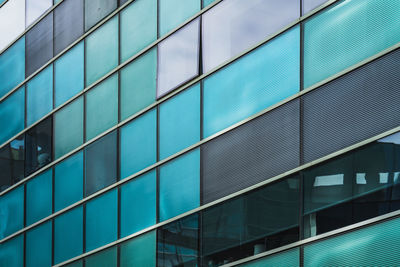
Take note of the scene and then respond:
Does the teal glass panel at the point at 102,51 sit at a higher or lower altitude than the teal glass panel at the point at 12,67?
lower

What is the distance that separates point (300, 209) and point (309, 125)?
1.55 meters

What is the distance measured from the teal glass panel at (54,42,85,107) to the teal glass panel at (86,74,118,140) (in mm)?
819

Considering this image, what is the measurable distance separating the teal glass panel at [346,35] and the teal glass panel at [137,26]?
5.82 m

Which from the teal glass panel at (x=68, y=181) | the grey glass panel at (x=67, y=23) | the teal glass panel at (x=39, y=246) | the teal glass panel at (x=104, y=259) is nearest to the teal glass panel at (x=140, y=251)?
the teal glass panel at (x=104, y=259)

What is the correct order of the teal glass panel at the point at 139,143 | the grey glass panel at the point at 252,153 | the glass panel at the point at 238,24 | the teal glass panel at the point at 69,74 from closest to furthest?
the grey glass panel at the point at 252,153
the glass panel at the point at 238,24
the teal glass panel at the point at 139,143
the teal glass panel at the point at 69,74

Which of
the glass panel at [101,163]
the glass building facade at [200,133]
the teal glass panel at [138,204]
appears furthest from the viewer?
the glass panel at [101,163]

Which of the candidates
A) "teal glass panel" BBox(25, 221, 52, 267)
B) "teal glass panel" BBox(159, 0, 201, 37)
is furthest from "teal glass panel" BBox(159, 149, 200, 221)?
"teal glass panel" BBox(25, 221, 52, 267)

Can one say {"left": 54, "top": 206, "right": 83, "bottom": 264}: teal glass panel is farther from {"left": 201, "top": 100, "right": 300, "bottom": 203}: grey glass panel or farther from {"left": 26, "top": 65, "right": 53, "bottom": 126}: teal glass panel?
{"left": 201, "top": 100, "right": 300, "bottom": 203}: grey glass panel

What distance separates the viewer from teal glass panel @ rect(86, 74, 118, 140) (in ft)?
70.2

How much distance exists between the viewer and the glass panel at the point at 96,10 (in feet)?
73.0

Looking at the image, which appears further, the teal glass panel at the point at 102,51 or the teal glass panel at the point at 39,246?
the teal glass panel at the point at 39,246

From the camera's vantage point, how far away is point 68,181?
2275cm

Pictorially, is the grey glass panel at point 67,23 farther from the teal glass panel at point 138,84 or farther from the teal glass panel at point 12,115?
the teal glass panel at point 138,84

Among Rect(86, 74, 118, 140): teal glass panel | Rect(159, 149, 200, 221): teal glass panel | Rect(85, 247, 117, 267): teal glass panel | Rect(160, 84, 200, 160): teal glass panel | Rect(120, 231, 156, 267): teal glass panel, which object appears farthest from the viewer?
Rect(86, 74, 118, 140): teal glass panel
